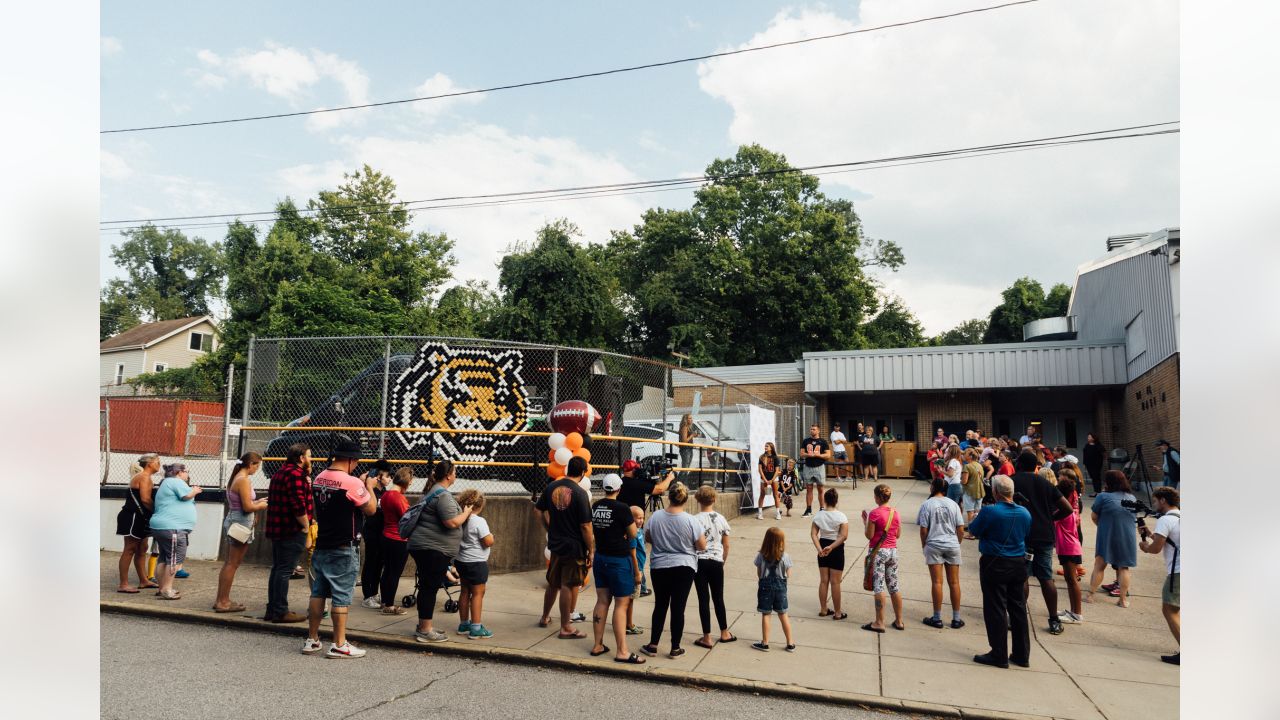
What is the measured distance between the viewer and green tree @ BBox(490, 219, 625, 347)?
3416 cm

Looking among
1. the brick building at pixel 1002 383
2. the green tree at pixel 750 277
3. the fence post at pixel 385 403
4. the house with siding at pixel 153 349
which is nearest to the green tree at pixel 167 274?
the house with siding at pixel 153 349

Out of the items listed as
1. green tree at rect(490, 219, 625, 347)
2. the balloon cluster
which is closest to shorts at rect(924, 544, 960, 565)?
the balloon cluster

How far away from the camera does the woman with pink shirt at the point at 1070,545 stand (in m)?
8.74

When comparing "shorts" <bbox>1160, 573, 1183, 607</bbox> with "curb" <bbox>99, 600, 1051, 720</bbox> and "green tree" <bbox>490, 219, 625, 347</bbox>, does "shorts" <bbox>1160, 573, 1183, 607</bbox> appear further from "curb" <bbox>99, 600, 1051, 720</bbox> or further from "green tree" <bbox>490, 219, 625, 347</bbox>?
"green tree" <bbox>490, 219, 625, 347</bbox>

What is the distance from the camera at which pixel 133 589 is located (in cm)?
935

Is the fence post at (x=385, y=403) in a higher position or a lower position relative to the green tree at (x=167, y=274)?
lower

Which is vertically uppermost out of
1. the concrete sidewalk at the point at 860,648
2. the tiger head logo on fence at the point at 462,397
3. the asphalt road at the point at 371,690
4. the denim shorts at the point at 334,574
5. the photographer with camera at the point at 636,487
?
the tiger head logo on fence at the point at 462,397

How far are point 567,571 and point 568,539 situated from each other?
33cm

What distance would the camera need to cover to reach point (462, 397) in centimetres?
1087

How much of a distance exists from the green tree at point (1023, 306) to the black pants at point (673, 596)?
58784 millimetres

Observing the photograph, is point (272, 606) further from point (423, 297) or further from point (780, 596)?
point (423, 297)

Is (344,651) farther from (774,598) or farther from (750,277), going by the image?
(750,277)

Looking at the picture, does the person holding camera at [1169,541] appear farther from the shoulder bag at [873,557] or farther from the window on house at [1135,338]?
the window on house at [1135,338]
